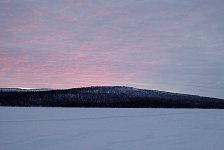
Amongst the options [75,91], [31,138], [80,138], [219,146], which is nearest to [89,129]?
[80,138]

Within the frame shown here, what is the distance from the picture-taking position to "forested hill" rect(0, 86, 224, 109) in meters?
13.4

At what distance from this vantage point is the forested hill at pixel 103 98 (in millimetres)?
13401

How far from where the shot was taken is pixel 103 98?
50.8 feet

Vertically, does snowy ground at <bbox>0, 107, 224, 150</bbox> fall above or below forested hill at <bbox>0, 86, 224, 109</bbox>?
below

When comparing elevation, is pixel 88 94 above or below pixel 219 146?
above

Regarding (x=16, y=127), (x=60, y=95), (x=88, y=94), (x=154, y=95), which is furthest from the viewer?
(x=154, y=95)

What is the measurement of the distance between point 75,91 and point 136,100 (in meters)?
3.27

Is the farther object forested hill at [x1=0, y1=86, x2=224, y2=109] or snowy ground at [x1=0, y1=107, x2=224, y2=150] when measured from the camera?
forested hill at [x1=0, y1=86, x2=224, y2=109]

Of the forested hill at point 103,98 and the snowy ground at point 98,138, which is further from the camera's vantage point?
the forested hill at point 103,98

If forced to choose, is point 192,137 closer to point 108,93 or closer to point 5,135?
point 5,135

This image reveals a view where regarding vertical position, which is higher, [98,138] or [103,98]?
[103,98]

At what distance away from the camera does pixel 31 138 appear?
4824 mm

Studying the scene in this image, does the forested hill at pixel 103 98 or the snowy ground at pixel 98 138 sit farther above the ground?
the forested hill at pixel 103 98

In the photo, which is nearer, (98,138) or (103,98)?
(98,138)
